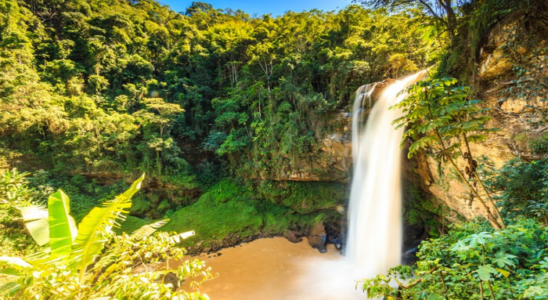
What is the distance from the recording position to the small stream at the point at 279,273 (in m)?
6.95

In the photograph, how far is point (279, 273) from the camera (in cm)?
809

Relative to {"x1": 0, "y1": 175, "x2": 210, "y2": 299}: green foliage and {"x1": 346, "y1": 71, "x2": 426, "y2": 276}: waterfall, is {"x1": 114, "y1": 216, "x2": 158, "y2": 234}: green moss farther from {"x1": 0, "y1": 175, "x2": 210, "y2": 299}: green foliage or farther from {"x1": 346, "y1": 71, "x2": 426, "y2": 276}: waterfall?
{"x1": 346, "y1": 71, "x2": 426, "y2": 276}: waterfall

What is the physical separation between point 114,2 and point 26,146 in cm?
2266

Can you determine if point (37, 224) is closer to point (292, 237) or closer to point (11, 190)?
point (11, 190)

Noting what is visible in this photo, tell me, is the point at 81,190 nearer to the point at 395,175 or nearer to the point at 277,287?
the point at 277,287

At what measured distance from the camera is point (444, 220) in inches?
309

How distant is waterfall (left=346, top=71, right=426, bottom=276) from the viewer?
7.86 metres

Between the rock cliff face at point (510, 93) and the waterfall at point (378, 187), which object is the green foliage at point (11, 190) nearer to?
the rock cliff face at point (510, 93)

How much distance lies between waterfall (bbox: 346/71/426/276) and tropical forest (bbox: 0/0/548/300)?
7 cm

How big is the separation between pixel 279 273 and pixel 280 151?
5789 mm

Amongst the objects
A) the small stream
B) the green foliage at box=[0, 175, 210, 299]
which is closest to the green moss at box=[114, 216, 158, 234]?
the small stream

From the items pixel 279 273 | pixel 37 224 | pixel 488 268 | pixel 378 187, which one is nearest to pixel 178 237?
pixel 37 224

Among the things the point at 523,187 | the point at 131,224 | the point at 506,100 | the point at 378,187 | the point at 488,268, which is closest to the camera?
the point at 488,268

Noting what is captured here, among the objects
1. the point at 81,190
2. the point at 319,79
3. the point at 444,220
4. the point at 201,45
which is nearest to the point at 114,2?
the point at 201,45
